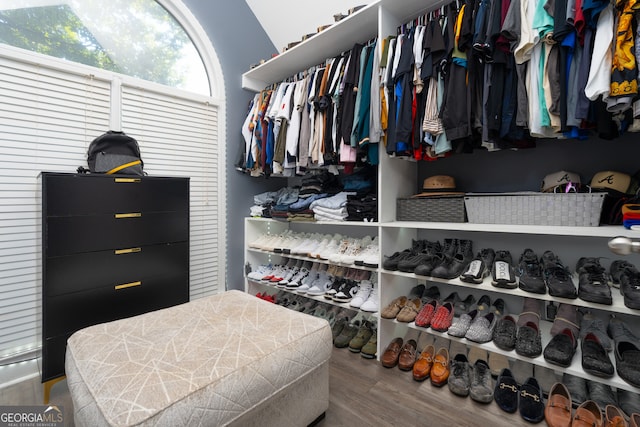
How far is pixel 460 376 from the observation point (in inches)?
60.3

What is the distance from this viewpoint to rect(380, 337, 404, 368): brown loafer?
1734mm

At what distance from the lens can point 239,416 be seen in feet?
3.04

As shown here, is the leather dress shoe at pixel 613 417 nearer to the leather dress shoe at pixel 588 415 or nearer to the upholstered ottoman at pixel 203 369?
the leather dress shoe at pixel 588 415

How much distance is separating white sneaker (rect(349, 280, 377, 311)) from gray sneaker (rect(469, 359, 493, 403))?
2.35 ft

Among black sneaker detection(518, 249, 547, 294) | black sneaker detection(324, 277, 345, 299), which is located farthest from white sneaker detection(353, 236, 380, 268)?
black sneaker detection(518, 249, 547, 294)

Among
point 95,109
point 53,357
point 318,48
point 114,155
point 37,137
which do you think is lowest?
point 53,357

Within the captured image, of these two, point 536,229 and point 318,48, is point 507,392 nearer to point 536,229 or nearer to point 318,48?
point 536,229

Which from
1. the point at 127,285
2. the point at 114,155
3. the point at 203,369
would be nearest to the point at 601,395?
the point at 203,369

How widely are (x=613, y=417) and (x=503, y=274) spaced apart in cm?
65

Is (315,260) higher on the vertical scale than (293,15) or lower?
lower

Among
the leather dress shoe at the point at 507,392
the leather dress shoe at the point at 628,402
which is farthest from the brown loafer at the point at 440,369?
the leather dress shoe at the point at 628,402

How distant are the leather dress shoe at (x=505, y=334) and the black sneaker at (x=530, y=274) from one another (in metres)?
0.25

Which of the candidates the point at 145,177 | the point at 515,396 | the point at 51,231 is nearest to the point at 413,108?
the point at 515,396

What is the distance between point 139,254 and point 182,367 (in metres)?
1.10
